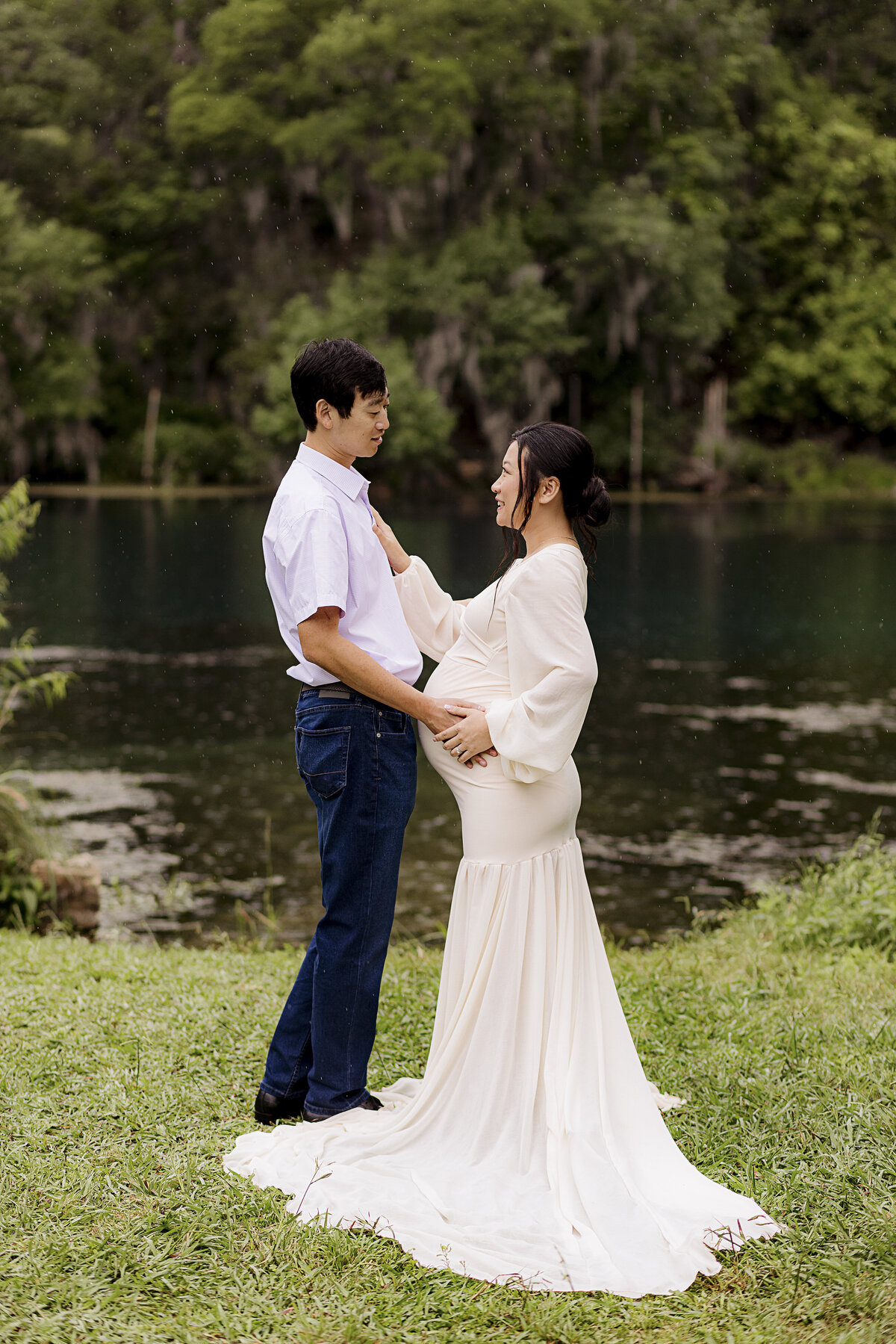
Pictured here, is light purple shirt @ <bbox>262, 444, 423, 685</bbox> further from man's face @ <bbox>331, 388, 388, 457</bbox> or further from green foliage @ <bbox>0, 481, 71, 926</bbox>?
green foliage @ <bbox>0, 481, 71, 926</bbox>

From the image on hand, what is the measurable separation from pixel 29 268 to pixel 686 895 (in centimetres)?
4352

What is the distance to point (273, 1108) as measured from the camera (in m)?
3.99

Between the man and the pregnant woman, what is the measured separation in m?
0.15

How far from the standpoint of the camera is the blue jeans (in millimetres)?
3768

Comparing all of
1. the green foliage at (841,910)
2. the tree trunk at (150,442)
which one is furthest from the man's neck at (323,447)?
the tree trunk at (150,442)

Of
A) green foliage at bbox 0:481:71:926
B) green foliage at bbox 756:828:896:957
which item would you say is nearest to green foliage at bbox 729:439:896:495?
green foliage at bbox 756:828:896:957

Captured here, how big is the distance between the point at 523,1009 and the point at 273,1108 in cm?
86

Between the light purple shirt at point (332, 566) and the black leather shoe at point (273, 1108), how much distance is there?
4.07ft

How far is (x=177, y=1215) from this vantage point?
3363 mm

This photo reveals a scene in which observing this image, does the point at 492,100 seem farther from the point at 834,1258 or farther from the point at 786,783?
the point at 834,1258

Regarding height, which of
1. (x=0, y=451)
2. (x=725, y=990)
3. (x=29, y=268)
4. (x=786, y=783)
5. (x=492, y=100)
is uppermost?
(x=492, y=100)

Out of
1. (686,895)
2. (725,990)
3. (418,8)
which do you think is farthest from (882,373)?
(725,990)

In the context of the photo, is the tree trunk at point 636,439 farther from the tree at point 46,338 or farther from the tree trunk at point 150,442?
the tree at point 46,338

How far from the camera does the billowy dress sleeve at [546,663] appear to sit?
11.7 feet
